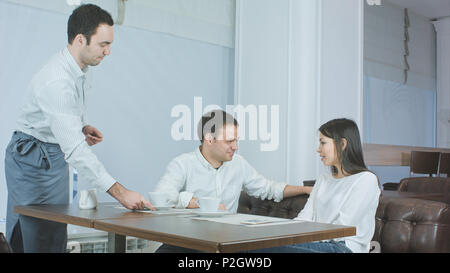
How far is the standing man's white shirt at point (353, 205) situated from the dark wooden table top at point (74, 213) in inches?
29.6

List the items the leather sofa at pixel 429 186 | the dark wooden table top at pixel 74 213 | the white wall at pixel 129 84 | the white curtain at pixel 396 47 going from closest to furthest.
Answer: the dark wooden table top at pixel 74 213, the white wall at pixel 129 84, the leather sofa at pixel 429 186, the white curtain at pixel 396 47

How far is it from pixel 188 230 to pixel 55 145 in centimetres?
96

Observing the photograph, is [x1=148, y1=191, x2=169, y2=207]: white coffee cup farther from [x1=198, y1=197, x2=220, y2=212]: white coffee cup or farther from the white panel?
the white panel

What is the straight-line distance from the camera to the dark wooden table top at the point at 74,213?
1.85 m

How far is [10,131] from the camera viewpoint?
3.17 metres

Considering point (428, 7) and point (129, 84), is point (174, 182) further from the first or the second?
point (428, 7)

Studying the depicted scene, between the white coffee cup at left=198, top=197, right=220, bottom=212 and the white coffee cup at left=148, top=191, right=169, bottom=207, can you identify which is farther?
the white coffee cup at left=148, top=191, right=169, bottom=207

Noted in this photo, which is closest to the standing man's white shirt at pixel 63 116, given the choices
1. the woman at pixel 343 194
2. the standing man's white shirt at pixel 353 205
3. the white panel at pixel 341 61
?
the woman at pixel 343 194

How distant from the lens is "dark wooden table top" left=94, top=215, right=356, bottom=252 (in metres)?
1.32

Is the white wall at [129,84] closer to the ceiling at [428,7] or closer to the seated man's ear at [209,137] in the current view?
the seated man's ear at [209,137]

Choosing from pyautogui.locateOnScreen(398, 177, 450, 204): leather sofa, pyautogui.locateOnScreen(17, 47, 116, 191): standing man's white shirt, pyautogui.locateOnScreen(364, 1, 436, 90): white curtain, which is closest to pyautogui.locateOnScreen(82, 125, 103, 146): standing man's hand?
pyautogui.locateOnScreen(17, 47, 116, 191): standing man's white shirt

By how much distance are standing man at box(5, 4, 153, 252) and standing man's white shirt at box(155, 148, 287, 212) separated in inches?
19.4

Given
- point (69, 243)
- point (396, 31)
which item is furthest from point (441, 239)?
point (396, 31)

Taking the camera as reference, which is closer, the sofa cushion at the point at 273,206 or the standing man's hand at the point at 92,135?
the standing man's hand at the point at 92,135
